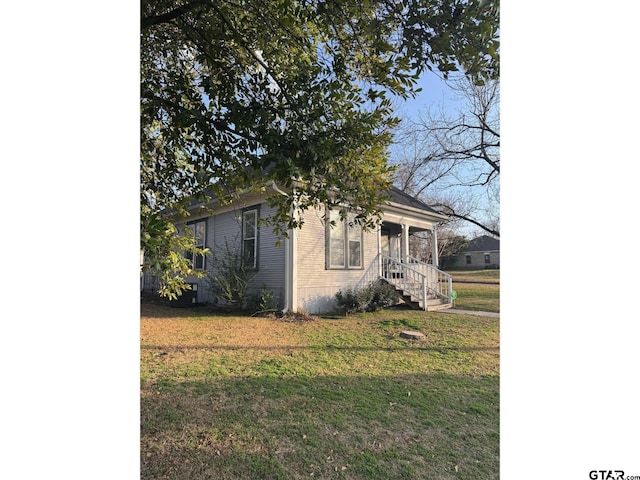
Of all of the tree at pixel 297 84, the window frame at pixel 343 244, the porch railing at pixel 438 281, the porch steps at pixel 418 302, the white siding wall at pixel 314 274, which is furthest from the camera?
the porch railing at pixel 438 281

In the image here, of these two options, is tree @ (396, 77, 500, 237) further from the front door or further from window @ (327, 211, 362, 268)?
the front door

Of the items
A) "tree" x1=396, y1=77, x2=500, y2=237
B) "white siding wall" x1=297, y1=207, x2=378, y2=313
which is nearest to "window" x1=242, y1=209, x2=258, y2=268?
"white siding wall" x1=297, y1=207, x2=378, y2=313

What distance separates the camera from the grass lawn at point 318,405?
145 centimetres

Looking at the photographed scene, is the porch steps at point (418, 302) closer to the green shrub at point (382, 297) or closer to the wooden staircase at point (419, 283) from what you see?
the wooden staircase at point (419, 283)

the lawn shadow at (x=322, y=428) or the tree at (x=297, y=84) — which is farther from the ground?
the tree at (x=297, y=84)

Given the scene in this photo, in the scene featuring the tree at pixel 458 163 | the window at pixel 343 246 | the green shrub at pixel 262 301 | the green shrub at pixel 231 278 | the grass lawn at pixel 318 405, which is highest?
the tree at pixel 458 163

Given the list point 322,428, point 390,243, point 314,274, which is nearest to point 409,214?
point 390,243

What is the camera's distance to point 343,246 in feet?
19.0

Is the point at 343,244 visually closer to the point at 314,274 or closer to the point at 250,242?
the point at 314,274

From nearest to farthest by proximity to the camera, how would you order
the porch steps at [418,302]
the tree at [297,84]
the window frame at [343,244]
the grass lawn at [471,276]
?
the tree at [297,84] < the grass lawn at [471,276] < the window frame at [343,244] < the porch steps at [418,302]

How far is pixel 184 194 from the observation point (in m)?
2.19

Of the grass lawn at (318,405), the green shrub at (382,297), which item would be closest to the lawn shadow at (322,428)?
the grass lawn at (318,405)
